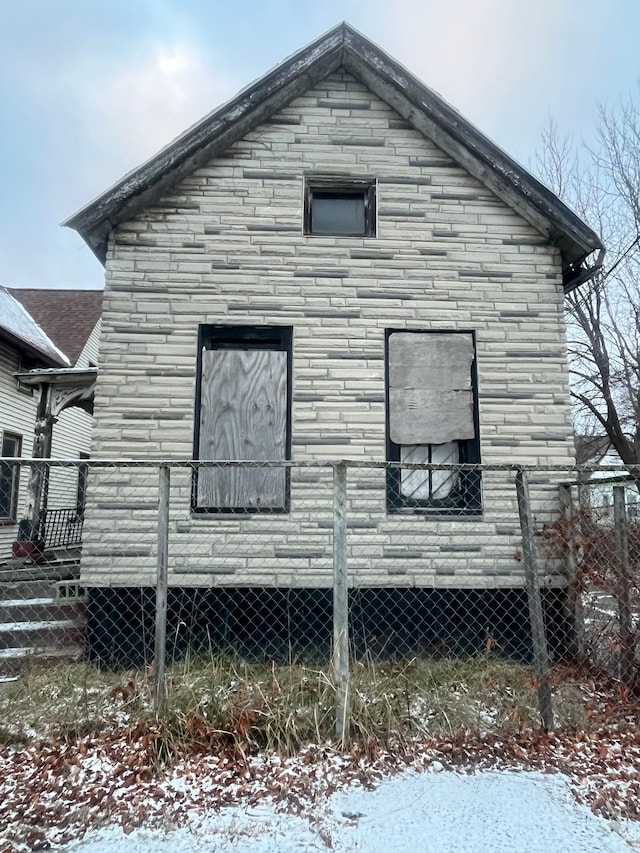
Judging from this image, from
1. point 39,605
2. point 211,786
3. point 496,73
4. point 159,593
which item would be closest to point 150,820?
point 211,786

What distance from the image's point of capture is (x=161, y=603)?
3424mm

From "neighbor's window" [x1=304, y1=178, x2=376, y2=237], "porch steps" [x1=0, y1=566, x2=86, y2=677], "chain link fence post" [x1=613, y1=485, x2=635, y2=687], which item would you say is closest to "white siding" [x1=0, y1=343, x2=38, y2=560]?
"porch steps" [x1=0, y1=566, x2=86, y2=677]

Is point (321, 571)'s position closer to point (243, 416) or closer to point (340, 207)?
point (243, 416)

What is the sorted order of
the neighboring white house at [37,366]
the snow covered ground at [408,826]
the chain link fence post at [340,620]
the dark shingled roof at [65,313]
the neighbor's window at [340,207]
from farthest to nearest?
1. the dark shingled roof at [65,313]
2. the neighboring white house at [37,366]
3. the neighbor's window at [340,207]
4. the chain link fence post at [340,620]
5. the snow covered ground at [408,826]

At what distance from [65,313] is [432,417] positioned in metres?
13.5

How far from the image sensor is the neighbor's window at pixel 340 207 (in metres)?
5.65

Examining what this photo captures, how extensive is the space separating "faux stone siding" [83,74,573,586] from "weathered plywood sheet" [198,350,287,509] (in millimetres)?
167

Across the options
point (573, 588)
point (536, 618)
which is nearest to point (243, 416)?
point (536, 618)

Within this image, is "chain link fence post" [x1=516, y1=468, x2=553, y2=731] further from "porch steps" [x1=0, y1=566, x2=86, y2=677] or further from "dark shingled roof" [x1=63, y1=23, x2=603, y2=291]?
"porch steps" [x1=0, y1=566, x2=86, y2=677]

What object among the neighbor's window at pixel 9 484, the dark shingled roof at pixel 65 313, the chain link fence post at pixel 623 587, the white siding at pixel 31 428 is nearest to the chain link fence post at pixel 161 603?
the chain link fence post at pixel 623 587

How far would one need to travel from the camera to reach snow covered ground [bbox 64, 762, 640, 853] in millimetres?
2588

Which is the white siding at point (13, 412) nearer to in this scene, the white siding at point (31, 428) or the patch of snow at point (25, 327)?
the white siding at point (31, 428)

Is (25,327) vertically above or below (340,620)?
above

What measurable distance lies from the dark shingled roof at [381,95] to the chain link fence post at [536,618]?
3260 mm
